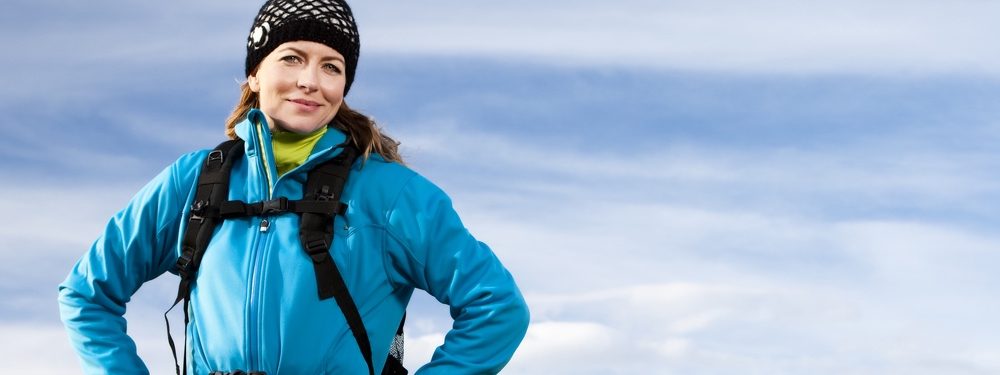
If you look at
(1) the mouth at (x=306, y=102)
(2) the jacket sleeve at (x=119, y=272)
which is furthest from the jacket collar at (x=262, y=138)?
(2) the jacket sleeve at (x=119, y=272)

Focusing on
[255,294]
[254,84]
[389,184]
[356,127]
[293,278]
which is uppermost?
[254,84]

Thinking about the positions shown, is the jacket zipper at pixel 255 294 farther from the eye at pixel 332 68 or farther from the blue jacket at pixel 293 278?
the eye at pixel 332 68

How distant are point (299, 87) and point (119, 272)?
141 cm

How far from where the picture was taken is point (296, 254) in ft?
20.2

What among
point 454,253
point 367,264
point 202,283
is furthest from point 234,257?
point 454,253

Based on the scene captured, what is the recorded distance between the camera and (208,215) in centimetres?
639

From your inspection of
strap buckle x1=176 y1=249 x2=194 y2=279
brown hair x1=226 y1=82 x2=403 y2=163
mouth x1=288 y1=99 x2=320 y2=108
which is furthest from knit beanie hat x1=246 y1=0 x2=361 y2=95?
strap buckle x1=176 y1=249 x2=194 y2=279

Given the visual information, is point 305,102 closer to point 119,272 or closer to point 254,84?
point 254,84

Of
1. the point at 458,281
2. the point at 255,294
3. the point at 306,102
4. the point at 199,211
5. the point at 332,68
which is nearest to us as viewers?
the point at 255,294

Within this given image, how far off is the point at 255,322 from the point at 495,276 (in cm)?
121

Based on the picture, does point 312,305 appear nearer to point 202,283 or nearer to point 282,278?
point 282,278

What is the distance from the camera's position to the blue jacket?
6.08m

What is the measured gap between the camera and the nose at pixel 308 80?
6.49 meters

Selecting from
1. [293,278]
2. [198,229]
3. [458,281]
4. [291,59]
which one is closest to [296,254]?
[293,278]
